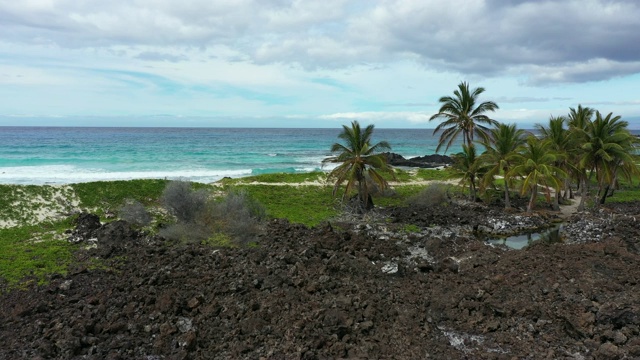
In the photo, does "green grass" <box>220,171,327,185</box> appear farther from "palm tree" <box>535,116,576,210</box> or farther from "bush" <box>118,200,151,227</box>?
"palm tree" <box>535,116,576,210</box>

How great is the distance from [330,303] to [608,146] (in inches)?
925

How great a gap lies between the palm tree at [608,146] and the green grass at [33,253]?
30502 millimetres

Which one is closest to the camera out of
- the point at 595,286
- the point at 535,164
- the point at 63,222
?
the point at 595,286

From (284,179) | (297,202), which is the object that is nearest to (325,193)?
(297,202)

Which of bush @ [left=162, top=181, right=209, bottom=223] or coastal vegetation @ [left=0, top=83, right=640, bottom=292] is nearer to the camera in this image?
coastal vegetation @ [left=0, top=83, right=640, bottom=292]

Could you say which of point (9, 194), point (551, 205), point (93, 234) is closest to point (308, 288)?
point (93, 234)

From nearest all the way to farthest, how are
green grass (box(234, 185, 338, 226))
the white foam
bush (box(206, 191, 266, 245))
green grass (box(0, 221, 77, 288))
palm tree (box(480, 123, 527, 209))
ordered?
green grass (box(0, 221, 77, 288))
bush (box(206, 191, 266, 245))
green grass (box(234, 185, 338, 226))
palm tree (box(480, 123, 527, 209))
the white foam

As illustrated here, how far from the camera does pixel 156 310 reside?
1410cm

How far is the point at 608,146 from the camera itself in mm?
28016

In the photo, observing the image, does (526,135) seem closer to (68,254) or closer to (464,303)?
(464,303)

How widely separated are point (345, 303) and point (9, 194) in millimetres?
24226

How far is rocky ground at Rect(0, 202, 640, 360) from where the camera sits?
12148 mm

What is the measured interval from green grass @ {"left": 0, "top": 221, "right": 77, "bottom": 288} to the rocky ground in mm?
1030

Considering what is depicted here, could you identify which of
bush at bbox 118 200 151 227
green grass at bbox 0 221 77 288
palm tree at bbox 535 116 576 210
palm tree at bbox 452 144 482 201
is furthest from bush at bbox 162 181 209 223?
palm tree at bbox 535 116 576 210
